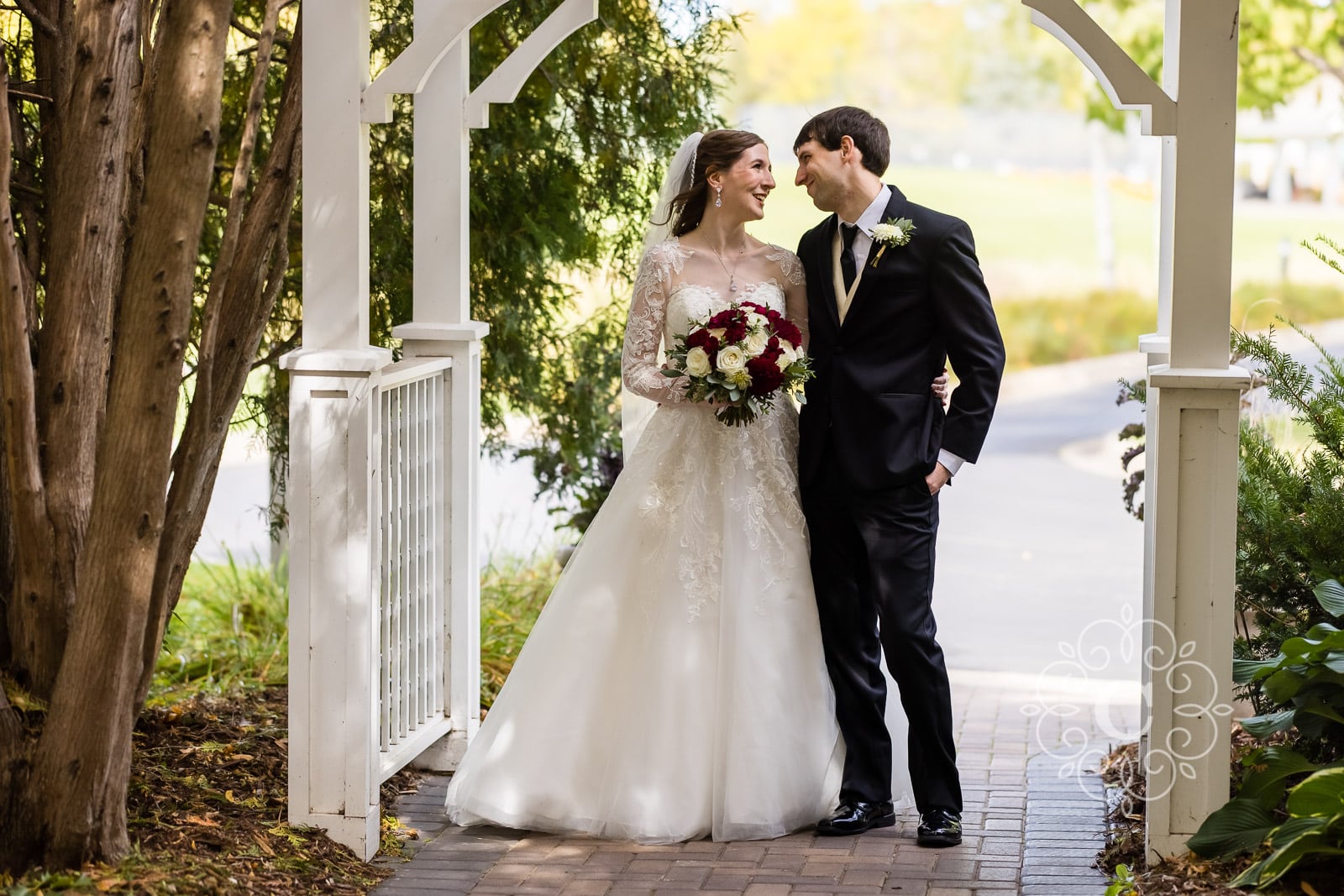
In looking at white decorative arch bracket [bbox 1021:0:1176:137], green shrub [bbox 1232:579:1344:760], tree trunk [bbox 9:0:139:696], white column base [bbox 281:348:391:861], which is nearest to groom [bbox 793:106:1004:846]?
white decorative arch bracket [bbox 1021:0:1176:137]

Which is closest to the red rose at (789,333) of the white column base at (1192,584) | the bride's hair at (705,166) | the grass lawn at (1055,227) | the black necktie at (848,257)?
the black necktie at (848,257)

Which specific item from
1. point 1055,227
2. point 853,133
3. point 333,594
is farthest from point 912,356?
point 1055,227

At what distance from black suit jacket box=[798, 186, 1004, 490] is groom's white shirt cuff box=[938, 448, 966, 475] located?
0.05ft

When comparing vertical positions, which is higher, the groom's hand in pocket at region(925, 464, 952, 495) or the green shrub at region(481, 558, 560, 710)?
the groom's hand in pocket at region(925, 464, 952, 495)

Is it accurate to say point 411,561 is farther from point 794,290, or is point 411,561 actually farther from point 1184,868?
point 1184,868

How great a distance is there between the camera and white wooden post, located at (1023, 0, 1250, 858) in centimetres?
372

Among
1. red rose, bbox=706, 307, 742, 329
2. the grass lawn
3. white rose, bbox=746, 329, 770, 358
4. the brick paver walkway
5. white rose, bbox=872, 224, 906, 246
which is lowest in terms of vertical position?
the brick paver walkway

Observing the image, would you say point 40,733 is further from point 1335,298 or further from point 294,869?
point 1335,298

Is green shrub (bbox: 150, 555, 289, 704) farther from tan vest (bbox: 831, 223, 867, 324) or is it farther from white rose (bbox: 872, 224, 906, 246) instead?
white rose (bbox: 872, 224, 906, 246)

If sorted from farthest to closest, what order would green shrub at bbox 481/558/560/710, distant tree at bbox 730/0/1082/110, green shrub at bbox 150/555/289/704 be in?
distant tree at bbox 730/0/1082/110 → green shrub at bbox 481/558/560/710 → green shrub at bbox 150/555/289/704

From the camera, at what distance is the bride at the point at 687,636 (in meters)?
4.40

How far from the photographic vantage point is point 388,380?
14.5 ft

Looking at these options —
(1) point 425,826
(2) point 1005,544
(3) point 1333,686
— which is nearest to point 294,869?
(1) point 425,826

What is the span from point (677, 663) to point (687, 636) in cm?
9
